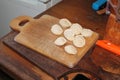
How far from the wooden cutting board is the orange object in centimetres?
2

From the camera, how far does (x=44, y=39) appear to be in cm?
71

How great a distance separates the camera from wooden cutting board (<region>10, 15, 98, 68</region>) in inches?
25.4

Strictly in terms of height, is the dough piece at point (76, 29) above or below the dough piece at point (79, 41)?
above

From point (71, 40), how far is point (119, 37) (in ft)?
0.50

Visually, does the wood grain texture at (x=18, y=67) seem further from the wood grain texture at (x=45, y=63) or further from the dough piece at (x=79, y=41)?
the dough piece at (x=79, y=41)

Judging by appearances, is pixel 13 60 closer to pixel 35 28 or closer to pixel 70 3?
pixel 35 28

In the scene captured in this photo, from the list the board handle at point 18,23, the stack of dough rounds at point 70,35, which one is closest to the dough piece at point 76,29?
the stack of dough rounds at point 70,35

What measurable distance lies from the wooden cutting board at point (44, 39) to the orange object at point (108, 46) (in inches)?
0.8

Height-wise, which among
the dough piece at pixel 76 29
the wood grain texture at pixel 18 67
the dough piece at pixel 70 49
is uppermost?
the dough piece at pixel 76 29

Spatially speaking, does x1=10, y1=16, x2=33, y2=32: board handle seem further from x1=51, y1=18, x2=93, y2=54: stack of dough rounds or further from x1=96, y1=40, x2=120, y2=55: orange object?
x1=96, y1=40, x2=120, y2=55: orange object

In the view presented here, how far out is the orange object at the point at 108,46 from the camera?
685mm

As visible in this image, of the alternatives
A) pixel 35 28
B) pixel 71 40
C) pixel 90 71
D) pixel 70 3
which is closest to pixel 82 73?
pixel 90 71

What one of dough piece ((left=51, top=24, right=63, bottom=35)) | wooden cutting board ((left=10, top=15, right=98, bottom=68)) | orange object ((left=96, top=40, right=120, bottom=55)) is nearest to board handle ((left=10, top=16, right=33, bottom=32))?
wooden cutting board ((left=10, top=15, right=98, bottom=68))

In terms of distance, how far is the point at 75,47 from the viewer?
68 cm
